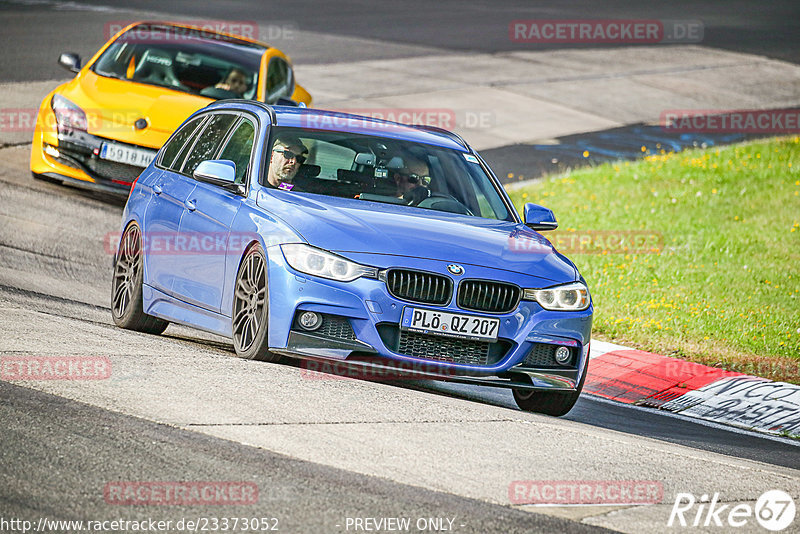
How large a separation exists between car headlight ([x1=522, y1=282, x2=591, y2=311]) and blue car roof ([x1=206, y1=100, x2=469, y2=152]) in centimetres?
187

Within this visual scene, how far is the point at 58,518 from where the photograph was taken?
4777mm

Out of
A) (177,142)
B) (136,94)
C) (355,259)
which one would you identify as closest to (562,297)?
(355,259)

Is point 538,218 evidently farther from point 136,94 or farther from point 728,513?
point 136,94

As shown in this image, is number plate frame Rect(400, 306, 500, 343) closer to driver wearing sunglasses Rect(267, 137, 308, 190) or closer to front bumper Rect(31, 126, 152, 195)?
driver wearing sunglasses Rect(267, 137, 308, 190)

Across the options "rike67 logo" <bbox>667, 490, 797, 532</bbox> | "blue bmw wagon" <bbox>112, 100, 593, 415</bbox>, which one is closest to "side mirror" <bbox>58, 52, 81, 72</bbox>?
"blue bmw wagon" <bbox>112, 100, 593, 415</bbox>

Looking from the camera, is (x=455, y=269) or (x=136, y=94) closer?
(x=455, y=269)

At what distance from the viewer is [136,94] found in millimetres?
14656

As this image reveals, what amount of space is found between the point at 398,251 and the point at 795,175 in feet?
47.2

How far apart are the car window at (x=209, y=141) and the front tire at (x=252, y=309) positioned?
1.58 m

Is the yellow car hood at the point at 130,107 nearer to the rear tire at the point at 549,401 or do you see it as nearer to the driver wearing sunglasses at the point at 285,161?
the driver wearing sunglasses at the point at 285,161

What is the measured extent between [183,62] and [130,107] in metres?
1.64

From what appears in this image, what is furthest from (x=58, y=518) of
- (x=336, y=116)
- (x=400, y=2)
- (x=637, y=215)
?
(x=400, y=2)

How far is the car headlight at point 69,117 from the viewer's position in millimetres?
14172

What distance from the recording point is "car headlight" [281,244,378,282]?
24.3ft
